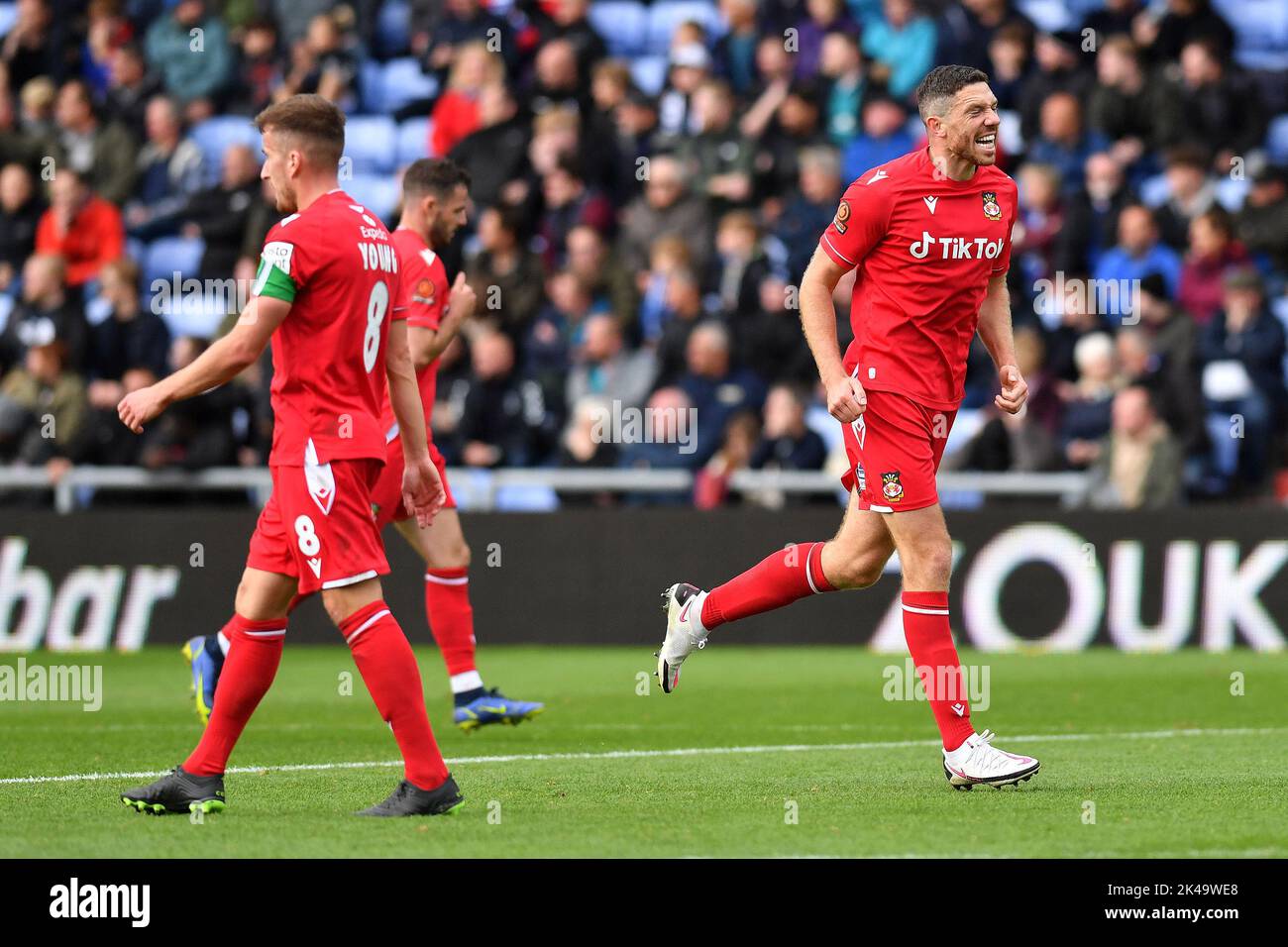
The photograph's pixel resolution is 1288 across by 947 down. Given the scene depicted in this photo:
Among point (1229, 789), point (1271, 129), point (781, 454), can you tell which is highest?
point (1271, 129)

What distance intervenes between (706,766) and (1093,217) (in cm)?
910

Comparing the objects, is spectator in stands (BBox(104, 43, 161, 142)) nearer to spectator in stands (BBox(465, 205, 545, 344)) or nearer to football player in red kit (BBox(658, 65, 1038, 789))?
spectator in stands (BBox(465, 205, 545, 344))

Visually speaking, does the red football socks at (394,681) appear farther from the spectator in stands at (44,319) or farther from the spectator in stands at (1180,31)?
the spectator in stands at (1180,31)

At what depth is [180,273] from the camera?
18.0 metres

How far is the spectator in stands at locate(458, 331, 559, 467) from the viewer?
51.8 feet

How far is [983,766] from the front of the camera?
7.34 metres

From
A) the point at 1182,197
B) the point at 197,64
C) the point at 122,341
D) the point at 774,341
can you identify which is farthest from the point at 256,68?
the point at 1182,197

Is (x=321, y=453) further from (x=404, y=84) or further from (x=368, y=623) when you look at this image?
(x=404, y=84)

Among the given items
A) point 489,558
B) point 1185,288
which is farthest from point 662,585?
point 1185,288

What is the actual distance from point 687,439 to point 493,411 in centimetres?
151

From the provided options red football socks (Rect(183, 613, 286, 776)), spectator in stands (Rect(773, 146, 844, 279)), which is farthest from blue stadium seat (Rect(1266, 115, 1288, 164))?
red football socks (Rect(183, 613, 286, 776))

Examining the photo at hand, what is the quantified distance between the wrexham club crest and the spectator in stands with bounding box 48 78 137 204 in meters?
12.8
